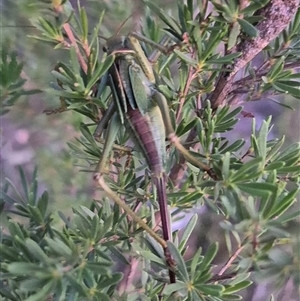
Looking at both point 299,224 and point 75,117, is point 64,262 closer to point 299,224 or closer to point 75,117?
point 299,224

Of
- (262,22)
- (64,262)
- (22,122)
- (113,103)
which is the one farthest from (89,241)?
(22,122)

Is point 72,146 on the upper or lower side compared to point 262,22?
lower

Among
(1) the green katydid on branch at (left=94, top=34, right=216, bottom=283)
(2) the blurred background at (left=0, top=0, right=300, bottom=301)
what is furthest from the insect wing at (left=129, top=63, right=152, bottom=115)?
(2) the blurred background at (left=0, top=0, right=300, bottom=301)

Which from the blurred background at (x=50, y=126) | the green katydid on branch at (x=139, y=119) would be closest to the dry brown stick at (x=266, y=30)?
the green katydid on branch at (x=139, y=119)

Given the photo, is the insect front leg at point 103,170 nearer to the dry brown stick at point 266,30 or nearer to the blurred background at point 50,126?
the dry brown stick at point 266,30

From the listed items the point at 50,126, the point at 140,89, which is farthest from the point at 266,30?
the point at 50,126

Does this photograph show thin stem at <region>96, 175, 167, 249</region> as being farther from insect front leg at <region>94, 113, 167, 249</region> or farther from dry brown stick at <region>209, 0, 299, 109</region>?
dry brown stick at <region>209, 0, 299, 109</region>
